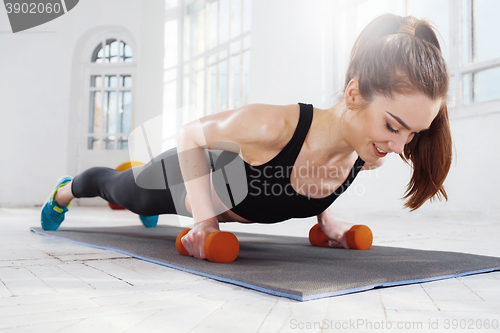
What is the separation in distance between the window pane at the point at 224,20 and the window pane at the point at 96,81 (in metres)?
2.03

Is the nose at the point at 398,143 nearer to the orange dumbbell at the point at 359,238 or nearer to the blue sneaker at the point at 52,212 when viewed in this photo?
the orange dumbbell at the point at 359,238

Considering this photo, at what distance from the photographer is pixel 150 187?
1441 mm

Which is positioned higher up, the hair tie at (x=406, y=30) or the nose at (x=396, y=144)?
the hair tie at (x=406, y=30)

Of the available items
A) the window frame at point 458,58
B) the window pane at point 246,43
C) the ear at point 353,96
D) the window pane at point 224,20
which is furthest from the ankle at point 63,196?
the window pane at point 224,20

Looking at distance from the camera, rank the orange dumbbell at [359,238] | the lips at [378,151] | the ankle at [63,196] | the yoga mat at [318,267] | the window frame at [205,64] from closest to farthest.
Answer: the yoga mat at [318,267] < the lips at [378,151] < the orange dumbbell at [359,238] < the ankle at [63,196] < the window frame at [205,64]

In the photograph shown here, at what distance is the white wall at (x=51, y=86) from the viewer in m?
5.66

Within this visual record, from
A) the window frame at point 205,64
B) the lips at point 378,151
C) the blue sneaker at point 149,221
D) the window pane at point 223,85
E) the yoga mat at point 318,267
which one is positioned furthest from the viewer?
the window pane at point 223,85

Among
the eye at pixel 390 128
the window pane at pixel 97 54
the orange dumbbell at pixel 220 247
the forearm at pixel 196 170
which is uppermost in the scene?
the window pane at pixel 97 54

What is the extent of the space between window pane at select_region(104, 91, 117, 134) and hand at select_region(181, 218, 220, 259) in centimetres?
532

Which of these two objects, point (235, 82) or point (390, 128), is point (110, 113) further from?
point (390, 128)

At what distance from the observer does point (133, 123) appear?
5.97 metres

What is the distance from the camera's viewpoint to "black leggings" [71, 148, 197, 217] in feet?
4.57

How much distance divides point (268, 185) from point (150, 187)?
51 cm

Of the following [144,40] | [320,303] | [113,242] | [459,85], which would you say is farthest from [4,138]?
[320,303]
